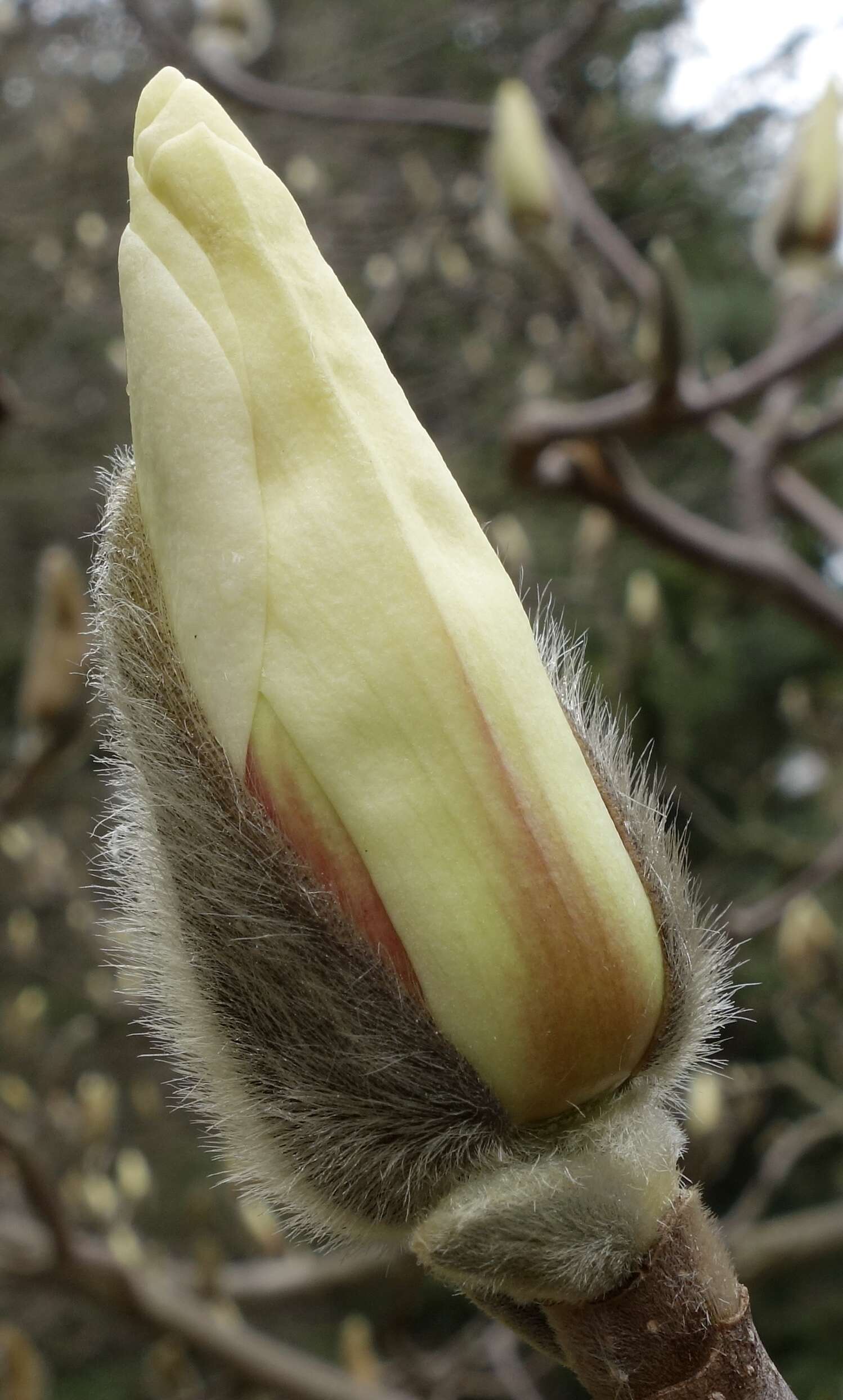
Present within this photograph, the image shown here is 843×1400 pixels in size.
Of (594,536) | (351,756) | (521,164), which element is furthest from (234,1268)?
(351,756)

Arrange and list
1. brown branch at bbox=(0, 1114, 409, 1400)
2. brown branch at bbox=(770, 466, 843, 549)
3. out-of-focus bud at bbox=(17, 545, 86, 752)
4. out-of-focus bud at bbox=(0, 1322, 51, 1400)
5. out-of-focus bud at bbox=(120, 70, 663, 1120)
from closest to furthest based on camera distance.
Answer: out-of-focus bud at bbox=(120, 70, 663, 1120) → out-of-focus bud at bbox=(17, 545, 86, 752) → out-of-focus bud at bbox=(0, 1322, 51, 1400) → brown branch at bbox=(0, 1114, 409, 1400) → brown branch at bbox=(770, 466, 843, 549)

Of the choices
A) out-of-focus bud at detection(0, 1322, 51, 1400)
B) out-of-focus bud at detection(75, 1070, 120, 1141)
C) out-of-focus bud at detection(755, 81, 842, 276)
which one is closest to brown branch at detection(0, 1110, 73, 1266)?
out-of-focus bud at detection(0, 1322, 51, 1400)

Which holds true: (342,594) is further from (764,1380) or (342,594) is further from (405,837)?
(764,1380)

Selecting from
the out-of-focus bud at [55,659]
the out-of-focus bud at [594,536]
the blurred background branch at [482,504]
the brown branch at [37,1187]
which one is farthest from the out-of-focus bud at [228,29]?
the brown branch at [37,1187]

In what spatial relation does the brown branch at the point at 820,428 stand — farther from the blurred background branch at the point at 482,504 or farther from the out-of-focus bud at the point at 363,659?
the out-of-focus bud at the point at 363,659

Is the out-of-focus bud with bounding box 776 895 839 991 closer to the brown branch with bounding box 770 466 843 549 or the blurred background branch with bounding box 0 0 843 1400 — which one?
the blurred background branch with bounding box 0 0 843 1400

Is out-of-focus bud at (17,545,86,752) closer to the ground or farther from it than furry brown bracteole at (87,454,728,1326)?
farther from it
